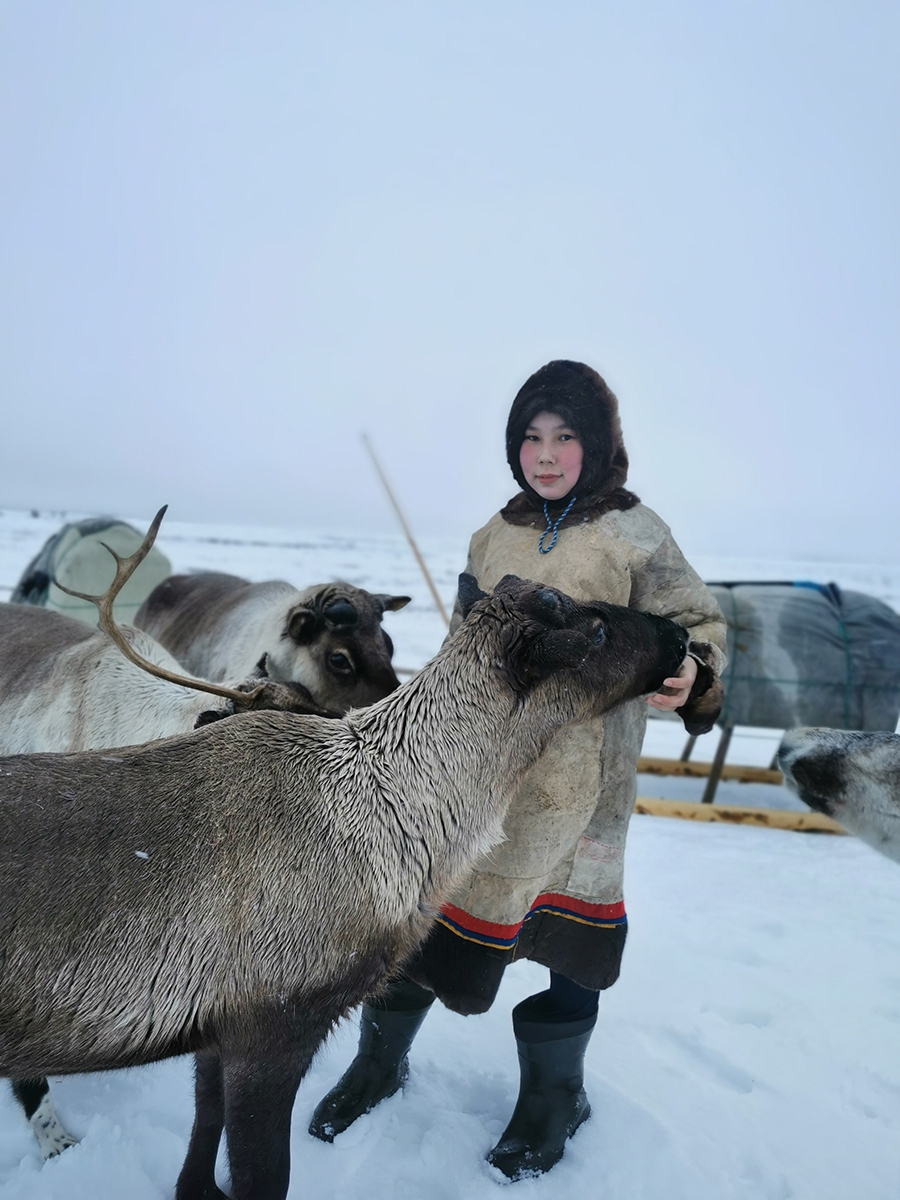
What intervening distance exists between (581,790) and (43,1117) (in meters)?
2.03

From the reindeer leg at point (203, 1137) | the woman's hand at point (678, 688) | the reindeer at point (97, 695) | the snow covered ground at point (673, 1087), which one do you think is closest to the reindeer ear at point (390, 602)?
the reindeer at point (97, 695)

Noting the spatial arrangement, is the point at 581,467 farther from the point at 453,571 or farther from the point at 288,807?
the point at 453,571

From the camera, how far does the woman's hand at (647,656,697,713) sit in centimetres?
224

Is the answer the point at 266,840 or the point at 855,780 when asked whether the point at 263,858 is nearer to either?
the point at 266,840

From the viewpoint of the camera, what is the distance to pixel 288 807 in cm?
186

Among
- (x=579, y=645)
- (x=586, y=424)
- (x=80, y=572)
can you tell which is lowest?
(x=80, y=572)

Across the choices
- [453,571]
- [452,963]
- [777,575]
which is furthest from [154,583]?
[777,575]

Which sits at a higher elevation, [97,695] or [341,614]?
[341,614]

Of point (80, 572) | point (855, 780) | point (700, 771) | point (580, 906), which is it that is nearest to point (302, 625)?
point (580, 906)

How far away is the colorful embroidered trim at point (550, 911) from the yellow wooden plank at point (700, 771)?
17.2 ft

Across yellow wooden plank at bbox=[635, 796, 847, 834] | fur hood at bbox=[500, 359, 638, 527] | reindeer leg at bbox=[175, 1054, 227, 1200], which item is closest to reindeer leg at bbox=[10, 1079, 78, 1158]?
reindeer leg at bbox=[175, 1054, 227, 1200]

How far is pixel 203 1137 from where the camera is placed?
219 centimetres

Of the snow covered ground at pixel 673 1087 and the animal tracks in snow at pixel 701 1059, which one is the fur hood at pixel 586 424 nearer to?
the snow covered ground at pixel 673 1087

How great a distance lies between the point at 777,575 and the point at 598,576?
27.3 m
